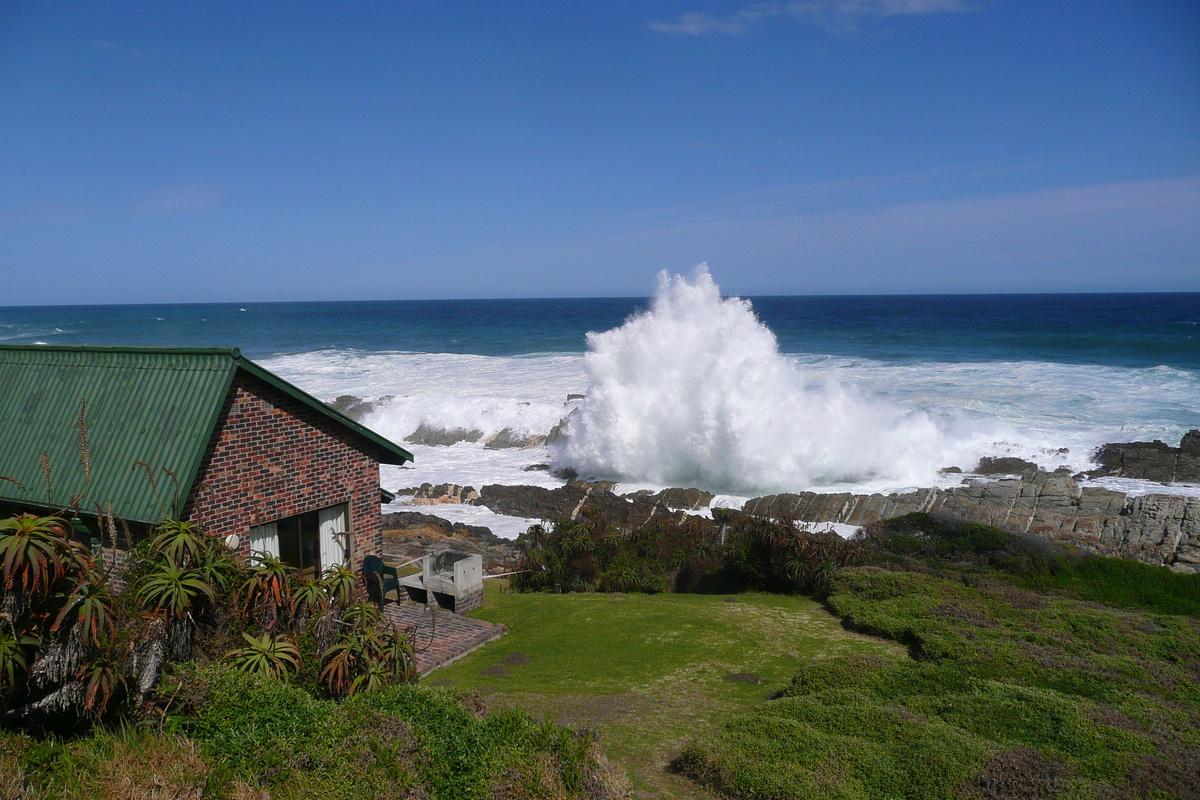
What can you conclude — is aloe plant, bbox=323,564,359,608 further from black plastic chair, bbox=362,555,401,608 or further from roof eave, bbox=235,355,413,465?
black plastic chair, bbox=362,555,401,608

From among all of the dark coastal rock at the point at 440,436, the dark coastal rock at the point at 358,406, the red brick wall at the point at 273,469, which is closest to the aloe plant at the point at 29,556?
the red brick wall at the point at 273,469

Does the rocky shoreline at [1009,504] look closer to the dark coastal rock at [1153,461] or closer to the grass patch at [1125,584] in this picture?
the dark coastal rock at [1153,461]

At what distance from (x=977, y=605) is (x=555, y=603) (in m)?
6.87

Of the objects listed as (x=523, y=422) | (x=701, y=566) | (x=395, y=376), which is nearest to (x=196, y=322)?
(x=395, y=376)

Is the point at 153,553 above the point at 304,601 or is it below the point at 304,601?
above

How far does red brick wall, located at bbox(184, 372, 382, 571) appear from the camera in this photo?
9828mm

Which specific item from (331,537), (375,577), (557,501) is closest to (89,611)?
(331,537)

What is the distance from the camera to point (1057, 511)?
821 inches

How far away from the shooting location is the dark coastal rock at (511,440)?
34.3 meters

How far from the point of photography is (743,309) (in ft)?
96.6

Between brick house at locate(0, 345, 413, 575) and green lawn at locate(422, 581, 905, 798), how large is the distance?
2.94 meters

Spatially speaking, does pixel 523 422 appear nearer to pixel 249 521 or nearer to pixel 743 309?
pixel 743 309

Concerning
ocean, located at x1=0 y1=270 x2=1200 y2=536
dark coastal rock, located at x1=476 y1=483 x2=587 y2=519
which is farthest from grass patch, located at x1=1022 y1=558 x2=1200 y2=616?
dark coastal rock, located at x1=476 y1=483 x2=587 y2=519

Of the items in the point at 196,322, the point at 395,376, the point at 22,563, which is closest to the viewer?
the point at 22,563
